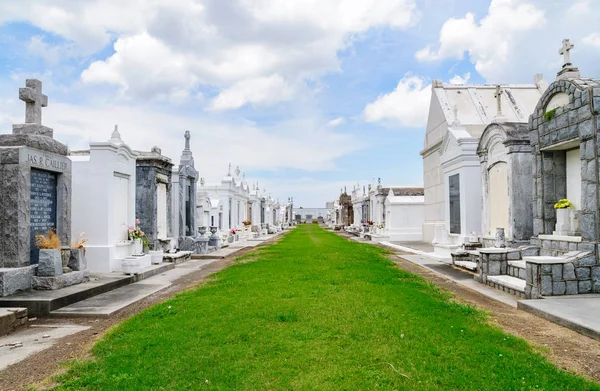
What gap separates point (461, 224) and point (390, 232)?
472 inches

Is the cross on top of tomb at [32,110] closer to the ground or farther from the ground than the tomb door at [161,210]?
farther from the ground

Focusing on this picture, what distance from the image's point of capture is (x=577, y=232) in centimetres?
779

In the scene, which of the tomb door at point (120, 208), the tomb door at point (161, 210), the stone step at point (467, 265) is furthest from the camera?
the tomb door at point (161, 210)

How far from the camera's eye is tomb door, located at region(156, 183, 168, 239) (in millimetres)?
14004

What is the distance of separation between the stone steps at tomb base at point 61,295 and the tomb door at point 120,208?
1748 mm

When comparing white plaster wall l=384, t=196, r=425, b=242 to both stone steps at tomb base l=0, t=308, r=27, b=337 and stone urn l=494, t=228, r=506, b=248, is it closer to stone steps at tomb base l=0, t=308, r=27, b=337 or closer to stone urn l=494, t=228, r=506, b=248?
stone urn l=494, t=228, r=506, b=248

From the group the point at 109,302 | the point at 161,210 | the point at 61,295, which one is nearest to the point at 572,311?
the point at 109,302

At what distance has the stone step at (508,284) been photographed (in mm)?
7453

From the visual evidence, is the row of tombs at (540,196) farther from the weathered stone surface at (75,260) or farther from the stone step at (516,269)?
→ the weathered stone surface at (75,260)

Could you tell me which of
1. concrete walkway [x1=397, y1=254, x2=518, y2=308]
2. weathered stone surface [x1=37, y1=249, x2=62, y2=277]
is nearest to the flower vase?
weathered stone surface [x1=37, y1=249, x2=62, y2=277]

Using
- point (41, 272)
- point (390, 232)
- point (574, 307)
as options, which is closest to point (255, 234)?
point (390, 232)

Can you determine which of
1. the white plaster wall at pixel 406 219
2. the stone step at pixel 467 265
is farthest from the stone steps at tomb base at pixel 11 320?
the white plaster wall at pixel 406 219

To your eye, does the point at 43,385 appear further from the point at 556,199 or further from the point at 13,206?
the point at 556,199

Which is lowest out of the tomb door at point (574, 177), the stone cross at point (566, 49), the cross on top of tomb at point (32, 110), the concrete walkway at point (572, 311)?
the concrete walkway at point (572, 311)
